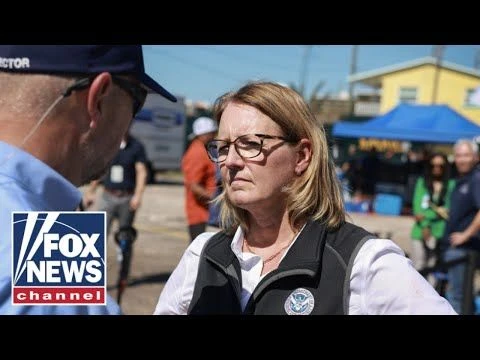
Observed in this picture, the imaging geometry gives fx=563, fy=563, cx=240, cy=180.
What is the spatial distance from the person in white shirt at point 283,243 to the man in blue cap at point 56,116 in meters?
0.42

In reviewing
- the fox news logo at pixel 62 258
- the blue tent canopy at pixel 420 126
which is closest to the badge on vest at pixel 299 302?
the fox news logo at pixel 62 258

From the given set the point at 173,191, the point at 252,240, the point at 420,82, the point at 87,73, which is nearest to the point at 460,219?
the point at 252,240

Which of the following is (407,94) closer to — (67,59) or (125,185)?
(125,185)

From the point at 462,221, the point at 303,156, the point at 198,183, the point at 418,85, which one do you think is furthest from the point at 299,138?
A: the point at 418,85

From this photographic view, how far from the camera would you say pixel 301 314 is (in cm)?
139

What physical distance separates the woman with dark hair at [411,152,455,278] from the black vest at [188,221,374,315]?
11.3 ft

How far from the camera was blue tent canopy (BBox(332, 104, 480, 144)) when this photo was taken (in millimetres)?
10047

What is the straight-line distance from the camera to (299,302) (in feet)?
4.62

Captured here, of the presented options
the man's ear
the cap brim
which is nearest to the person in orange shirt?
the cap brim

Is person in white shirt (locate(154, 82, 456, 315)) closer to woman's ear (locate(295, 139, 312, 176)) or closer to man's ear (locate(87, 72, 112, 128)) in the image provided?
woman's ear (locate(295, 139, 312, 176))

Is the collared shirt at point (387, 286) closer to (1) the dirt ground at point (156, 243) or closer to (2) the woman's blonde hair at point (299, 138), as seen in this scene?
(2) the woman's blonde hair at point (299, 138)

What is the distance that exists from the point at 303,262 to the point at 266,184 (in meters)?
0.24

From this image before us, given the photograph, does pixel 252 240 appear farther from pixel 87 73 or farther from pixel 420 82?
pixel 420 82

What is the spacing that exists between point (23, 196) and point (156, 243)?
643 cm
